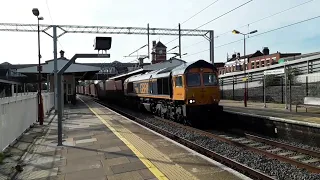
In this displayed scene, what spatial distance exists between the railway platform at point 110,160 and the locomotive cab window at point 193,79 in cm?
395

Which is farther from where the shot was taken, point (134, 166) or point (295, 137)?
point (295, 137)

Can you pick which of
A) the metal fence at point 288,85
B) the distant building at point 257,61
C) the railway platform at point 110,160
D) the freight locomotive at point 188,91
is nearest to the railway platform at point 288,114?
the freight locomotive at point 188,91

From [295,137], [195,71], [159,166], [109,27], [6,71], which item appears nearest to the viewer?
[159,166]

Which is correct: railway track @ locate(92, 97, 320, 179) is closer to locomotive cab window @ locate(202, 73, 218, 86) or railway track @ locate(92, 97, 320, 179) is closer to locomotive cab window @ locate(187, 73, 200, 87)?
locomotive cab window @ locate(187, 73, 200, 87)

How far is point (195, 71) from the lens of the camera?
15734 mm

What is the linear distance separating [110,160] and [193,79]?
26.4 feet

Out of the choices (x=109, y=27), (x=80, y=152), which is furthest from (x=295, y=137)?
(x=109, y=27)

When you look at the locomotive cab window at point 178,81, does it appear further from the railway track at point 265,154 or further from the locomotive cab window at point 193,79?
the railway track at point 265,154

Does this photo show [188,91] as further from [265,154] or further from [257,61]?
[257,61]

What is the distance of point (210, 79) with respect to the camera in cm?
1602

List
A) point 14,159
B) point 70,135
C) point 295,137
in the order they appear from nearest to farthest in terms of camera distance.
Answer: point 14,159 < point 295,137 < point 70,135

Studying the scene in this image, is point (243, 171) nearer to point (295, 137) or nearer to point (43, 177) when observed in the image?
point (43, 177)

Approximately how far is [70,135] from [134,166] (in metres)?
6.48

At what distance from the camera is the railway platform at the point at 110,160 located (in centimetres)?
705
